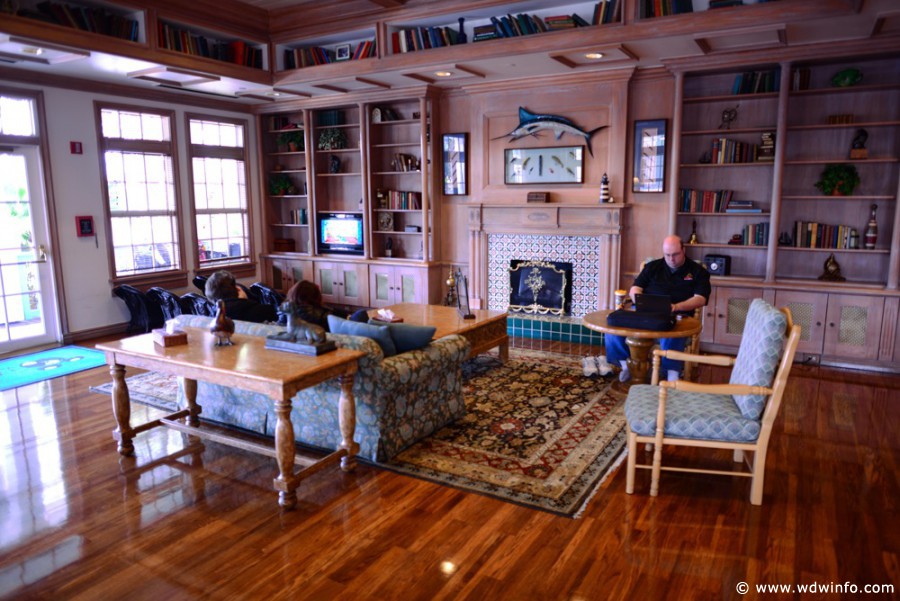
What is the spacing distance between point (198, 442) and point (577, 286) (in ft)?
14.4

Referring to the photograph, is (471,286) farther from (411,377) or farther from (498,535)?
(498,535)

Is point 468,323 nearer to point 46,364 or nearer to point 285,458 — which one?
point 285,458

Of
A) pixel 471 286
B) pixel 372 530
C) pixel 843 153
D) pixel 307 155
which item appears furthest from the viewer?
pixel 307 155

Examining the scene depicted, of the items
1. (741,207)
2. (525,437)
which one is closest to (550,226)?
(741,207)

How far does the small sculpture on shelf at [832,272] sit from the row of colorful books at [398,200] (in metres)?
4.47

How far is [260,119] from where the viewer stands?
8805 mm

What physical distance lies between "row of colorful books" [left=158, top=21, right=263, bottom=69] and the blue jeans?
4923 mm

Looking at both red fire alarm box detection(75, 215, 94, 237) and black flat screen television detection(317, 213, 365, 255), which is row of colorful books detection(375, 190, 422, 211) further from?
red fire alarm box detection(75, 215, 94, 237)

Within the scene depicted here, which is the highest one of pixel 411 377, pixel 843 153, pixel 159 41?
pixel 159 41

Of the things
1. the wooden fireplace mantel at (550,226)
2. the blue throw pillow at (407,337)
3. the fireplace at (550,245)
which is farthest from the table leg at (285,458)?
the fireplace at (550,245)

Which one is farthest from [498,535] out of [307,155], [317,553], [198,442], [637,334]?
[307,155]

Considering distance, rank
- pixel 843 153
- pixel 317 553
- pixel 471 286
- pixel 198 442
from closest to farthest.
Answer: pixel 317 553, pixel 198 442, pixel 843 153, pixel 471 286

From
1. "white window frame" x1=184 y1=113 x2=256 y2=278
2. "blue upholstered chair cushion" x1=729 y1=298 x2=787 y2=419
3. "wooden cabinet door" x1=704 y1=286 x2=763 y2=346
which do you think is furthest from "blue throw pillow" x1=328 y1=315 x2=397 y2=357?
"white window frame" x1=184 y1=113 x2=256 y2=278

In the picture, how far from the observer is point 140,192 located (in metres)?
7.38
